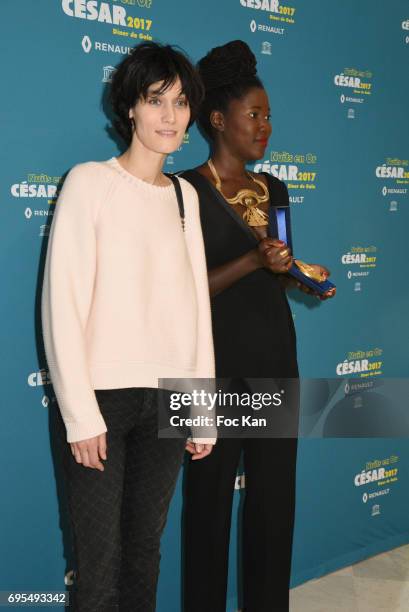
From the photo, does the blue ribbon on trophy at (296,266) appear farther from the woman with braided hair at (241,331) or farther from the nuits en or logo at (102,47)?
the nuits en or logo at (102,47)

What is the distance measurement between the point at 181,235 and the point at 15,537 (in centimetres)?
104

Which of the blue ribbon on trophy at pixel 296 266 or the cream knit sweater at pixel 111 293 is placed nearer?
the cream knit sweater at pixel 111 293

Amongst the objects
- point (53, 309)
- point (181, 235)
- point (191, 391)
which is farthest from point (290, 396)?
point (53, 309)

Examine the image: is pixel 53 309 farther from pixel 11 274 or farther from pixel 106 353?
pixel 11 274

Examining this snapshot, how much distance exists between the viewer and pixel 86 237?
149cm

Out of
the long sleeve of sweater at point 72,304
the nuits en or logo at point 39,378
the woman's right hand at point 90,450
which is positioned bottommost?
the woman's right hand at point 90,450

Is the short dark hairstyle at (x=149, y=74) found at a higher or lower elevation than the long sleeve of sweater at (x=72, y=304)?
higher

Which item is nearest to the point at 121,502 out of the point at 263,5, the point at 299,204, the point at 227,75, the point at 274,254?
the point at 274,254

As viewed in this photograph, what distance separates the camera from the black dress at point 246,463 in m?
1.96

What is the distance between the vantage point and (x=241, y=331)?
77.9 inches

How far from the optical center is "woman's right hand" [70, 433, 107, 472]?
1.48 meters

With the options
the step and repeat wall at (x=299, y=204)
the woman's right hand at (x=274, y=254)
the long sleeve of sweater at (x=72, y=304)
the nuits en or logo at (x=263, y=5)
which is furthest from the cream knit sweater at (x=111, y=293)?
the nuits en or logo at (x=263, y=5)

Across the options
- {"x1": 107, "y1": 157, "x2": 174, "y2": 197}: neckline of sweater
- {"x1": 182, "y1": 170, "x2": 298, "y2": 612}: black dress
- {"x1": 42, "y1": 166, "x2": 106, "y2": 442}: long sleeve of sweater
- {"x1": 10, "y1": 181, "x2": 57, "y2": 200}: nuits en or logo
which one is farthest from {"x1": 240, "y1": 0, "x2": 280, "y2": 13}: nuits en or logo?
{"x1": 42, "y1": 166, "x2": 106, "y2": 442}: long sleeve of sweater

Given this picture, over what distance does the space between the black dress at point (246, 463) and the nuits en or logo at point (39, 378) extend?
0.49 meters
